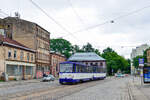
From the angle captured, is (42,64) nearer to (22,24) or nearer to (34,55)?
(34,55)

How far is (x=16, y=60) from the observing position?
44.7 m

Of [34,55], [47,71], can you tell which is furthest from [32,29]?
[47,71]

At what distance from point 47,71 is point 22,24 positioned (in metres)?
16.0

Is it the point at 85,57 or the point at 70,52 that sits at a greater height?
the point at 70,52

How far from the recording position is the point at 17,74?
147ft

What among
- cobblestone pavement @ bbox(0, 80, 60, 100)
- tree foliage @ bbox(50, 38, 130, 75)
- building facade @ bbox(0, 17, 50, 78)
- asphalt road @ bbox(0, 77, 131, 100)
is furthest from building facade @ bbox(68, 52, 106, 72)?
asphalt road @ bbox(0, 77, 131, 100)

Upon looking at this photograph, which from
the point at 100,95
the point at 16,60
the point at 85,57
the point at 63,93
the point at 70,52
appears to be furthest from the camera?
the point at 85,57

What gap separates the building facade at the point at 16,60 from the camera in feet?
132

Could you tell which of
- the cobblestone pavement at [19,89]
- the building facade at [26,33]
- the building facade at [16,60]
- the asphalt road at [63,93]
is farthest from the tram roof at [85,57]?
the asphalt road at [63,93]

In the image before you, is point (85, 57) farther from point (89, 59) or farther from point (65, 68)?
point (65, 68)

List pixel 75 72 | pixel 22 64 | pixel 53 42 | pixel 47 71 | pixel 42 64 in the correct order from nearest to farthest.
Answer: pixel 75 72, pixel 22 64, pixel 42 64, pixel 47 71, pixel 53 42

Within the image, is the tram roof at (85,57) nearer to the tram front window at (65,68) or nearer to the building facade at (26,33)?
the building facade at (26,33)

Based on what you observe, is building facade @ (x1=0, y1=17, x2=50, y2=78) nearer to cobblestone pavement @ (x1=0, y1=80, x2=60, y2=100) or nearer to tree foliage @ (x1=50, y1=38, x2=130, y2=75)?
cobblestone pavement @ (x1=0, y1=80, x2=60, y2=100)

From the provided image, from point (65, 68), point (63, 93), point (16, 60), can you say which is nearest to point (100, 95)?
point (63, 93)
